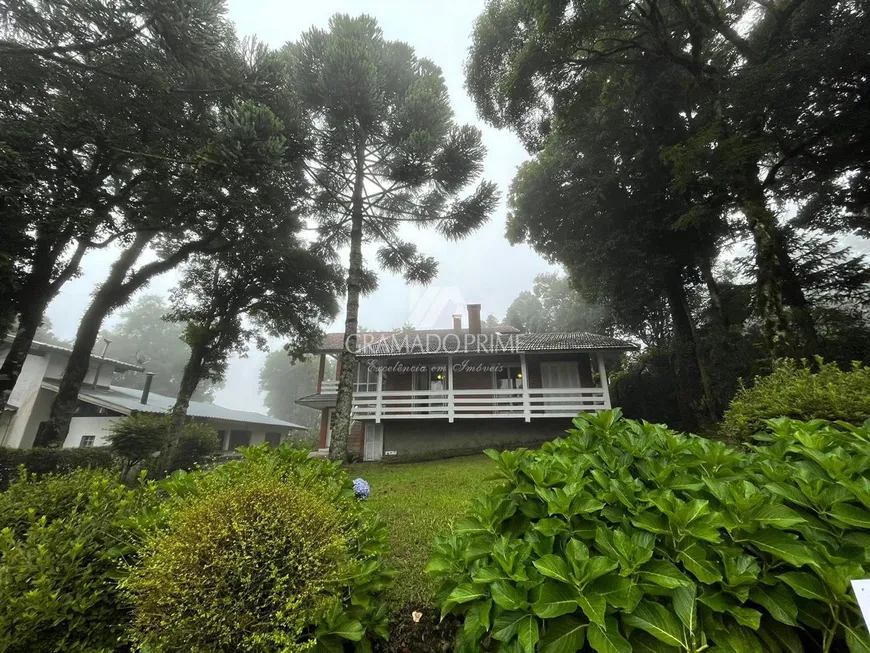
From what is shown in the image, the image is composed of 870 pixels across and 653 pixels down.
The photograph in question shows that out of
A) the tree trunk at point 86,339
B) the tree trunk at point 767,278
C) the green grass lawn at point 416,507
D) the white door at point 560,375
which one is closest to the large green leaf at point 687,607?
the green grass lawn at point 416,507

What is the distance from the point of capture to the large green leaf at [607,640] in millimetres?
1070

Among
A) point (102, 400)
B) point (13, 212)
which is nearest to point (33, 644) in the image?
point (13, 212)

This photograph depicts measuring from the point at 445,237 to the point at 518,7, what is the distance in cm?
832

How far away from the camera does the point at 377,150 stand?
12.4 meters

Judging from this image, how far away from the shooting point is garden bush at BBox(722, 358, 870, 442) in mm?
4527

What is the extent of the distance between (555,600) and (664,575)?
41 centimetres

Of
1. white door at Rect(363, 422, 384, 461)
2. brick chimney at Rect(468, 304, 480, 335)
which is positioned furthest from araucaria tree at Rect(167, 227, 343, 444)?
brick chimney at Rect(468, 304, 480, 335)

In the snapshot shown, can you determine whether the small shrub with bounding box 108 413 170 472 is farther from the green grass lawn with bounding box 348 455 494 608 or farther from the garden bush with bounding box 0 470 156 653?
the garden bush with bounding box 0 470 156 653

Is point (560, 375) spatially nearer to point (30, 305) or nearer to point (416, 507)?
point (416, 507)

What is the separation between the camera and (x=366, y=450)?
13469 mm

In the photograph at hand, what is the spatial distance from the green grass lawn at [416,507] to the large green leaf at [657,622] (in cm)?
80

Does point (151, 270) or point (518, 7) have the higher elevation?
point (518, 7)

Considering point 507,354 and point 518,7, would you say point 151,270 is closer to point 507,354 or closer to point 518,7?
point 507,354

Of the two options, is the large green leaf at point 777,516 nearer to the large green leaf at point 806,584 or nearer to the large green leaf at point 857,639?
the large green leaf at point 806,584
